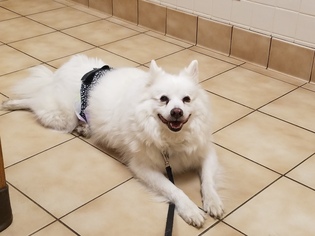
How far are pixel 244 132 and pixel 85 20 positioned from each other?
1924 millimetres

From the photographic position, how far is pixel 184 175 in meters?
2.01

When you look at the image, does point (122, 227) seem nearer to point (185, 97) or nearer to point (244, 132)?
point (185, 97)

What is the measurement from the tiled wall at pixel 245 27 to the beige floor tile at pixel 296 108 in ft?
0.69

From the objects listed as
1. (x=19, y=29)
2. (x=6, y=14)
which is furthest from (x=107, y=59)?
(x=6, y=14)

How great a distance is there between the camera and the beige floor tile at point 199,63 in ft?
9.60

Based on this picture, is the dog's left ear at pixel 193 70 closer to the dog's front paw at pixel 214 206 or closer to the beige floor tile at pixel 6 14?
the dog's front paw at pixel 214 206

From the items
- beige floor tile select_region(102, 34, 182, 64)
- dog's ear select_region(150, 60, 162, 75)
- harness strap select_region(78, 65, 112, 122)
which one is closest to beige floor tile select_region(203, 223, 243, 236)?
dog's ear select_region(150, 60, 162, 75)

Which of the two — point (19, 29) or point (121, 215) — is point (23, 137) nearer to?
point (121, 215)

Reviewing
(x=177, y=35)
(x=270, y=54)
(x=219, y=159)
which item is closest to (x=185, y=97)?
(x=219, y=159)

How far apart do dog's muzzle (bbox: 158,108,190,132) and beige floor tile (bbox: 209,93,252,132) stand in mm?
569

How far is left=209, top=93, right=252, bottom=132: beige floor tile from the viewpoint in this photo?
7.83 ft

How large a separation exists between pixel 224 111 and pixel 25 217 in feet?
3.93

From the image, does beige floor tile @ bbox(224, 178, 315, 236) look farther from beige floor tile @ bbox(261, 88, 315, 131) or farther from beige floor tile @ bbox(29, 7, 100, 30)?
beige floor tile @ bbox(29, 7, 100, 30)

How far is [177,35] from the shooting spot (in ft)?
11.2
